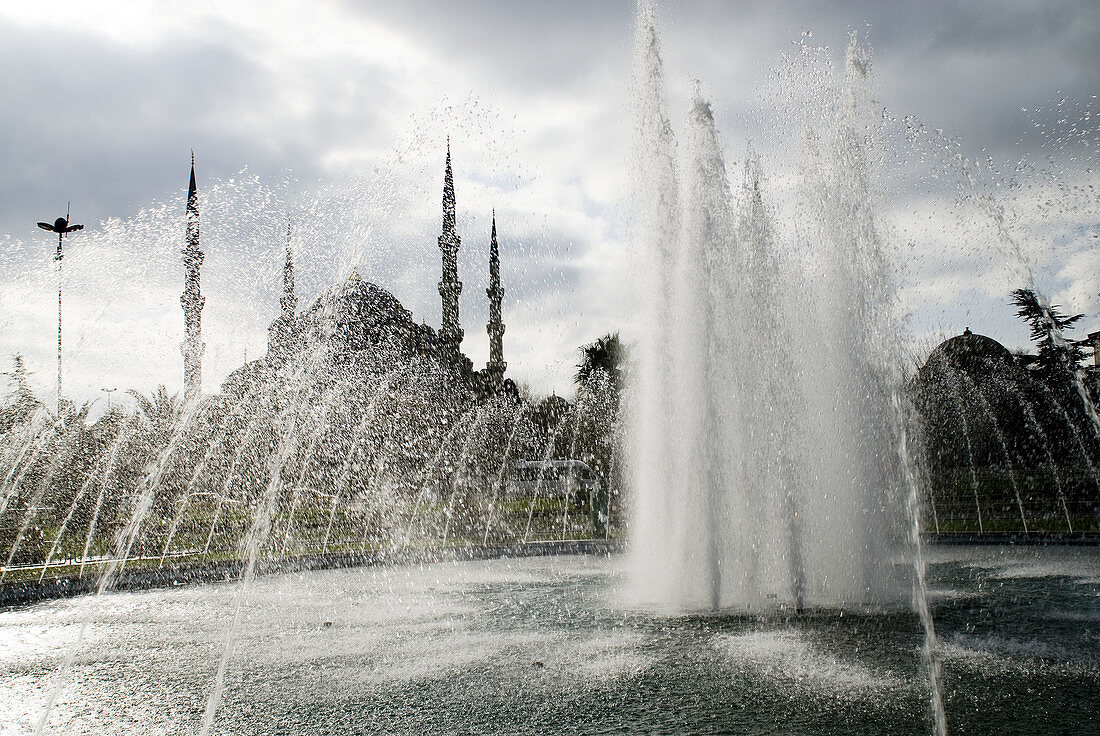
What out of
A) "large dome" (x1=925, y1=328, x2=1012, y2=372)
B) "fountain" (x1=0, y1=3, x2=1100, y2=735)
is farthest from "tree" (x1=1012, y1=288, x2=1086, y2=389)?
"fountain" (x1=0, y1=3, x2=1100, y2=735)

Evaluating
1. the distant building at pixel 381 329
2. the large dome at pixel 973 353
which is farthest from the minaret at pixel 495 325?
the large dome at pixel 973 353

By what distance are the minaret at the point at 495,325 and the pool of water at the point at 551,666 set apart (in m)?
45.8

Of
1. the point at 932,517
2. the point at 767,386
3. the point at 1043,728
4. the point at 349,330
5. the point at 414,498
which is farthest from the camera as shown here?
the point at 349,330

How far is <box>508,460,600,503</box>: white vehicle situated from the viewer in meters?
37.7

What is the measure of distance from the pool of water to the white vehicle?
92.2ft

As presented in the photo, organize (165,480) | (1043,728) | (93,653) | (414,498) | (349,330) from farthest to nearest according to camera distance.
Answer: (349,330) < (414,498) < (165,480) < (93,653) < (1043,728)

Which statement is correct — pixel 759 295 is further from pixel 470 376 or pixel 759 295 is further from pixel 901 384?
pixel 470 376

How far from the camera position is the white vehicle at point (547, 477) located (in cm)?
3772

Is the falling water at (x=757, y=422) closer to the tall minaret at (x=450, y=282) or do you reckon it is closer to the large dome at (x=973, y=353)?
the large dome at (x=973, y=353)

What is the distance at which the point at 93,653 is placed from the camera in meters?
6.86

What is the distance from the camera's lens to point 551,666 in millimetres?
5773

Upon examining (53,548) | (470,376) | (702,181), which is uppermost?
(470,376)

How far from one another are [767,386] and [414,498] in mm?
20589

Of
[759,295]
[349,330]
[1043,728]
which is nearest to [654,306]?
[759,295]
